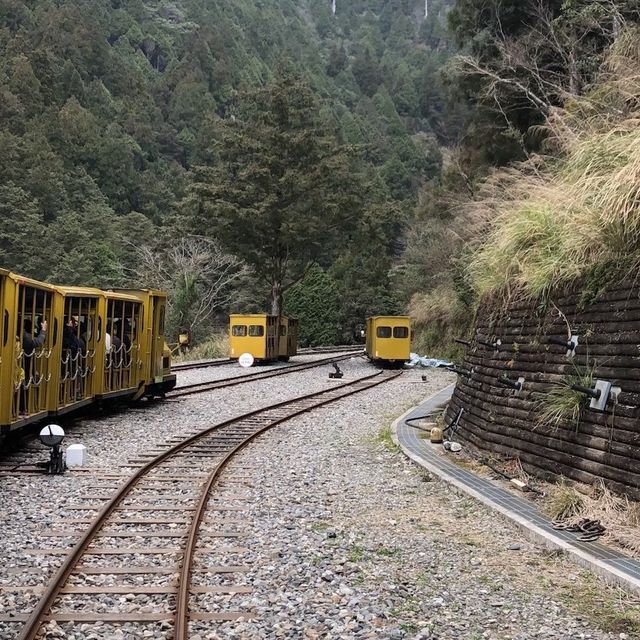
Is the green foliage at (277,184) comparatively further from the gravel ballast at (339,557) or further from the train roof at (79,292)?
the gravel ballast at (339,557)

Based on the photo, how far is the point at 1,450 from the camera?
10320 mm

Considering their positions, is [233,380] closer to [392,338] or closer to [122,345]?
[122,345]

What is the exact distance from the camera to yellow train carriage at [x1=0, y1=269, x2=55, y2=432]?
9203mm

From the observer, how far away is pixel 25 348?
10609 mm

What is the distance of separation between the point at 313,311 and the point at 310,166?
19769 mm

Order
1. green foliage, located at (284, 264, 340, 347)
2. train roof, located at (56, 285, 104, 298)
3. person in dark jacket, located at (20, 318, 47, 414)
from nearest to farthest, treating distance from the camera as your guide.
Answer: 1. person in dark jacket, located at (20, 318, 47, 414)
2. train roof, located at (56, 285, 104, 298)
3. green foliage, located at (284, 264, 340, 347)

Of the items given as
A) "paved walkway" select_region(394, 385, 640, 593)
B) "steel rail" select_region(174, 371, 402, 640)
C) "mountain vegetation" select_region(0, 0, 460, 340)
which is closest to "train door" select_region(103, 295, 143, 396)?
"steel rail" select_region(174, 371, 402, 640)

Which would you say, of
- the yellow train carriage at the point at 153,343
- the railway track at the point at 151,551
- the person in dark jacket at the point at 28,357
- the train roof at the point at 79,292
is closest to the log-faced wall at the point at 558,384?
the railway track at the point at 151,551

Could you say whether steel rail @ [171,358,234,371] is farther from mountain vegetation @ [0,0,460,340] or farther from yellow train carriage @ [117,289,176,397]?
yellow train carriage @ [117,289,176,397]

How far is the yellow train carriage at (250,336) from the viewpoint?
1307 inches

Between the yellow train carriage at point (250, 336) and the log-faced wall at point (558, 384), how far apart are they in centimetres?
2160

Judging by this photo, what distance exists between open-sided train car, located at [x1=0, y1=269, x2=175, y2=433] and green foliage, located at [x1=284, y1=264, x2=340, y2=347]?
38572 mm

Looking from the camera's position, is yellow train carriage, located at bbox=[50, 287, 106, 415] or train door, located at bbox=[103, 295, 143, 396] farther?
train door, located at bbox=[103, 295, 143, 396]

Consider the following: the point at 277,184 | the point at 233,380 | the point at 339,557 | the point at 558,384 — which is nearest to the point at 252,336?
the point at 277,184
